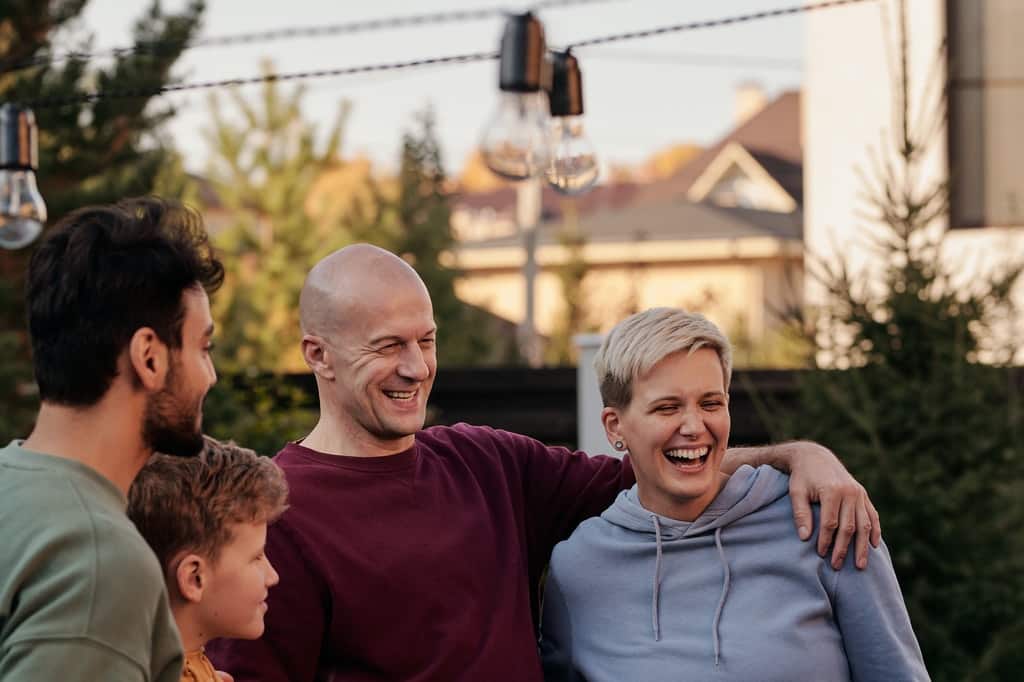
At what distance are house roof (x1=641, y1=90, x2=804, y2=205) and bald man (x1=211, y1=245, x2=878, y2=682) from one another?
35.3m

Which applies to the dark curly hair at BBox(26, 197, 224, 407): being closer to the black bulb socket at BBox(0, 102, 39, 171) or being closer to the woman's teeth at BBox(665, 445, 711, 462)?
the woman's teeth at BBox(665, 445, 711, 462)

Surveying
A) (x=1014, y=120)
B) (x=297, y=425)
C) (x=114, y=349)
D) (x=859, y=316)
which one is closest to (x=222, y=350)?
(x=297, y=425)

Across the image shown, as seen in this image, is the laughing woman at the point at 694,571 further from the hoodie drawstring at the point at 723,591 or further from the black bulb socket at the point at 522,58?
the black bulb socket at the point at 522,58

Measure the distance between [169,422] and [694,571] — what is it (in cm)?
143

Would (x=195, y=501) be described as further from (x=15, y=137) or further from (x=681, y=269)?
(x=681, y=269)

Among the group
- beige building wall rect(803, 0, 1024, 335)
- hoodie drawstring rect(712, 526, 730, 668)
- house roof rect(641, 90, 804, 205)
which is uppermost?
house roof rect(641, 90, 804, 205)

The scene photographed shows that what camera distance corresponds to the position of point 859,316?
6707mm

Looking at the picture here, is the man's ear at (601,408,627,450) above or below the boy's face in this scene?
above

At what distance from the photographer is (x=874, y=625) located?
294 centimetres

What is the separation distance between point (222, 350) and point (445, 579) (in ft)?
37.4

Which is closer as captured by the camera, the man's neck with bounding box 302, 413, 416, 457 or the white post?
the man's neck with bounding box 302, 413, 416, 457

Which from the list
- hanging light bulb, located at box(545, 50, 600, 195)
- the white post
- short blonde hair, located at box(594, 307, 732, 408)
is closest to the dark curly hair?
short blonde hair, located at box(594, 307, 732, 408)

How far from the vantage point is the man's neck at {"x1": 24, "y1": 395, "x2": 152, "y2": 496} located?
1.96 m

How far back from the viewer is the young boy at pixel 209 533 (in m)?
2.38
